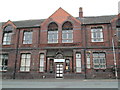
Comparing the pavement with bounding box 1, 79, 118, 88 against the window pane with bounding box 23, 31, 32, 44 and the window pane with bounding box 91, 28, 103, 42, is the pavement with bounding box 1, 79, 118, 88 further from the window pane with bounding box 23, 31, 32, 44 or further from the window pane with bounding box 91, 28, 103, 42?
the window pane with bounding box 23, 31, 32, 44

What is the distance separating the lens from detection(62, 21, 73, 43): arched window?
65.1ft

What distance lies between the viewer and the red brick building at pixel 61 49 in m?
18.1

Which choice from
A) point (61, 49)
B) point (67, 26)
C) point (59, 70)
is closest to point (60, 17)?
point (67, 26)

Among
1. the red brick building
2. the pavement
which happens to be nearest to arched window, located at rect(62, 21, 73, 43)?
the red brick building

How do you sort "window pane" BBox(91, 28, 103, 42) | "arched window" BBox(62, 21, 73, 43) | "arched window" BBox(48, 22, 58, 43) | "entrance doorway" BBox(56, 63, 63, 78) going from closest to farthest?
"entrance doorway" BBox(56, 63, 63, 78) < "window pane" BBox(91, 28, 103, 42) < "arched window" BBox(62, 21, 73, 43) < "arched window" BBox(48, 22, 58, 43)

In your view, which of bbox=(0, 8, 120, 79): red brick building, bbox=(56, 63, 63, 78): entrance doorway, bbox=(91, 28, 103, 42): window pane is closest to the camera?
bbox=(0, 8, 120, 79): red brick building

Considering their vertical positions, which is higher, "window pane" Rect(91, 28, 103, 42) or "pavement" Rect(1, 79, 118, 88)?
"window pane" Rect(91, 28, 103, 42)

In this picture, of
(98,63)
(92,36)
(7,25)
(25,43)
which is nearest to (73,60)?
(98,63)

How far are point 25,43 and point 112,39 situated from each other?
46.5 ft

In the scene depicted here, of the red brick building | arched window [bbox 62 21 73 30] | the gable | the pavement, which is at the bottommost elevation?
the pavement

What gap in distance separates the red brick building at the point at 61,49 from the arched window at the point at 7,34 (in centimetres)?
20

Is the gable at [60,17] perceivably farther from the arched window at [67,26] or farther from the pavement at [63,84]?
the pavement at [63,84]

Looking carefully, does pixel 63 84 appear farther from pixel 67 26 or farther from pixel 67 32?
pixel 67 26

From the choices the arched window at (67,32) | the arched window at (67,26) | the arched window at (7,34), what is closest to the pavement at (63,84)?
the arched window at (67,32)
